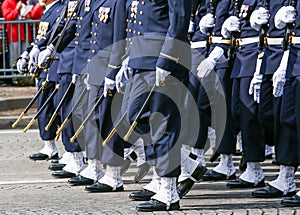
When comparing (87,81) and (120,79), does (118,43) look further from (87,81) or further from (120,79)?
(87,81)

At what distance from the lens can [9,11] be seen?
60.2 feet

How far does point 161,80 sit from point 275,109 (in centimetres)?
113

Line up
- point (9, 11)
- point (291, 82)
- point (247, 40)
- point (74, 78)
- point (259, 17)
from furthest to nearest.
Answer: point (9, 11)
point (74, 78)
point (247, 40)
point (259, 17)
point (291, 82)

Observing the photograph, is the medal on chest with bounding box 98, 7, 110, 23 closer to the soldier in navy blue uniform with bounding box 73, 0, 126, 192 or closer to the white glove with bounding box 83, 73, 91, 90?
the soldier in navy blue uniform with bounding box 73, 0, 126, 192

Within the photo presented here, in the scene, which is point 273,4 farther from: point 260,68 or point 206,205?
point 206,205

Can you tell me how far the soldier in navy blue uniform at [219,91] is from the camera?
1002cm

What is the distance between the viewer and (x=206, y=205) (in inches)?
345

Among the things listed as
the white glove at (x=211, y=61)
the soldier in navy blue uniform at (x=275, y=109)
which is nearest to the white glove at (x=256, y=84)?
the soldier in navy blue uniform at (x=275, y=109)

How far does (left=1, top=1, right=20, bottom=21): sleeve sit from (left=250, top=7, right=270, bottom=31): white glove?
9.66 metres

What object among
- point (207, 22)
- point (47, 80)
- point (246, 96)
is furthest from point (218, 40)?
point (47, 80)

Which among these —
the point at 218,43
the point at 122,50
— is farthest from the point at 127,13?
the point at 218,43

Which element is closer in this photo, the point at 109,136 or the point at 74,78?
the point at 109,136

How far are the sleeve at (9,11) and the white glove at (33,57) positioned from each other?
6822 mm

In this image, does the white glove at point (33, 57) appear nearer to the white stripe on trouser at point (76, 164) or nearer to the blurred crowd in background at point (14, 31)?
the white stripe on trouser at point (76, 164)
